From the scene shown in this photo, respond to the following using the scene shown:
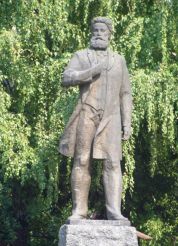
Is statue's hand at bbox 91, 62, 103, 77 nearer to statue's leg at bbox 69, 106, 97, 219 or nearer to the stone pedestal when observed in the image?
statue's leg at bbox 69, 106, 97, 219

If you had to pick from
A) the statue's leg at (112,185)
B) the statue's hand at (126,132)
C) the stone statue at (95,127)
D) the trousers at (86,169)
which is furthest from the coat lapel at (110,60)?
the statue's leg at (112,185)

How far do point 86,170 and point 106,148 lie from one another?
0.34 meters

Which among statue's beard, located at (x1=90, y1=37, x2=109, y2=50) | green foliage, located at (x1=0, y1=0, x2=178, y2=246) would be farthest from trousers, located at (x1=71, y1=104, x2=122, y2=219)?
green foliage, located at (x1=0, y1=0, x2=178, y2=246)

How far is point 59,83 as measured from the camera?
1731 centimetres

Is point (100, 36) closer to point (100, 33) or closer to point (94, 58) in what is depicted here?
point (100, 33)

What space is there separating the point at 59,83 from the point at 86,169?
6.18 meters

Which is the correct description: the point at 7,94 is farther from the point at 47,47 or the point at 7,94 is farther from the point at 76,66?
the point at 76,66

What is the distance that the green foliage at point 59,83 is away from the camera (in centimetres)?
1672

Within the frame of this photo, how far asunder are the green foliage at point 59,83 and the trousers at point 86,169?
17.1ft

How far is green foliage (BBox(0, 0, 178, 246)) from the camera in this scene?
16.7 m

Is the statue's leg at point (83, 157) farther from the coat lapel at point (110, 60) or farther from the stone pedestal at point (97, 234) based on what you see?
the coat lapel at point (110, 60)

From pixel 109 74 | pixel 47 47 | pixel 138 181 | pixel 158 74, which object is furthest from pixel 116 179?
pixel 138 181

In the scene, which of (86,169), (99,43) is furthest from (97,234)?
(99,43)

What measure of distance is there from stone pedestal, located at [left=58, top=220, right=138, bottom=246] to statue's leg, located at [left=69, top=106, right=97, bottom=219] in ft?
1.19
